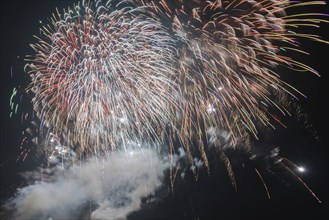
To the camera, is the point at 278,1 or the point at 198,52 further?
the point at 198,52

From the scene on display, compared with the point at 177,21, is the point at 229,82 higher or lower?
lower

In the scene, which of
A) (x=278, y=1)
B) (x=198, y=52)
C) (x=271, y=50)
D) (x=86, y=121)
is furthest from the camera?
(x=86, y=121)

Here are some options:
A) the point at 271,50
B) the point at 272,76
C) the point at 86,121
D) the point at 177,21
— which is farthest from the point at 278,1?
the point at 86,121

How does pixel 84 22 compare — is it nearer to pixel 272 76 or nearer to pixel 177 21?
pixel 177 21

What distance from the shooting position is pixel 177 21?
54.1ft

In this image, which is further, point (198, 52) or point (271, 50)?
point (198, 52)

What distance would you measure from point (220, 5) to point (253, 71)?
329 cm

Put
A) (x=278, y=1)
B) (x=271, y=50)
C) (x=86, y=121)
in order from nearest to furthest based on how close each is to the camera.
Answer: (x=278, y=1)
(x=271, y=50)
(x=86, y=121)

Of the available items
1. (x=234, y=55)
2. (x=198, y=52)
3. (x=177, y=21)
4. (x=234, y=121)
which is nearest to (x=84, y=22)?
(x=177, y=21)

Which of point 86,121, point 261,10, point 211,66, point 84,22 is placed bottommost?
point 86,121

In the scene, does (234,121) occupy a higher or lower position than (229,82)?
lower

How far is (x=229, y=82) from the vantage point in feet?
55.9

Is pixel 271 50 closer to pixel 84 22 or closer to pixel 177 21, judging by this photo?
pixel 177 21

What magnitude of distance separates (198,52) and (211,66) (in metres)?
0.93
